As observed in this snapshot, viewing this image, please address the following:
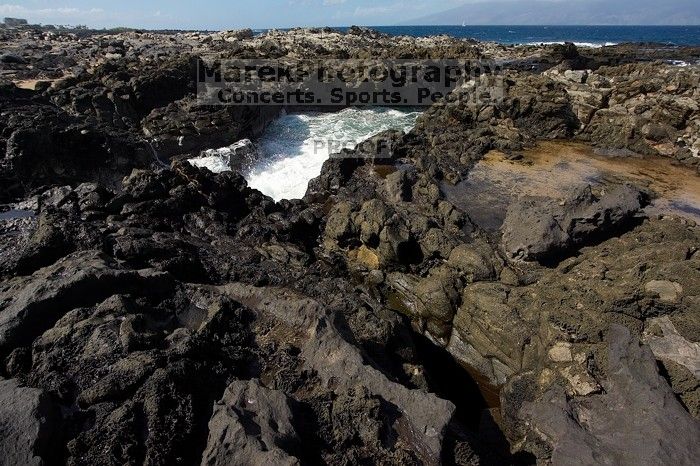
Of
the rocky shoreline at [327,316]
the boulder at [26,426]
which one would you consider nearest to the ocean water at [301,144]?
the rocky shoreline at [327,316]

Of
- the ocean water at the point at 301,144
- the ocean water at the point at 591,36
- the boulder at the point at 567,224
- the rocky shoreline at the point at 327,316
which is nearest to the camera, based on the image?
the rocky shoreline at the point at 327,316

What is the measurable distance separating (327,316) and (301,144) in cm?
2124

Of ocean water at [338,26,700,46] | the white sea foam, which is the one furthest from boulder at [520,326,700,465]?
ocean water at [338,26,700,46]

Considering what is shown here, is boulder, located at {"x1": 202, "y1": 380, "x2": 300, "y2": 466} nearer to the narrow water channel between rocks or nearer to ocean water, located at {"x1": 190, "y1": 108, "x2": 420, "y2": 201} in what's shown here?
the narrow water channel between rocks

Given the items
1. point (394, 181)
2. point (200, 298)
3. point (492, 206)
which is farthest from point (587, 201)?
point (200, 298)

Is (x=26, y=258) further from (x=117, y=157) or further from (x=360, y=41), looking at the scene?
(x=360, y=41)

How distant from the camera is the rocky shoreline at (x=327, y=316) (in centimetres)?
538

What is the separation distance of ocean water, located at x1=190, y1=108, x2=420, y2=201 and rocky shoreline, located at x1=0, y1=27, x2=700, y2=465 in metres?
2.98

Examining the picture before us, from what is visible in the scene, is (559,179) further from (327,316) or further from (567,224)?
(327,316)

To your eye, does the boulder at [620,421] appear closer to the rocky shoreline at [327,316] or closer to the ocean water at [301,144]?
the rocky shoreline at [327,316]

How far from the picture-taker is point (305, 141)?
90.3 ft

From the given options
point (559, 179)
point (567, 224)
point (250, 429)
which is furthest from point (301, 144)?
point (250, 429)

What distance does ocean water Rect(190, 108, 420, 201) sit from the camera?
71.6 feet

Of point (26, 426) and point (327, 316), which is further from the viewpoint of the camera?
point (327, 316)
